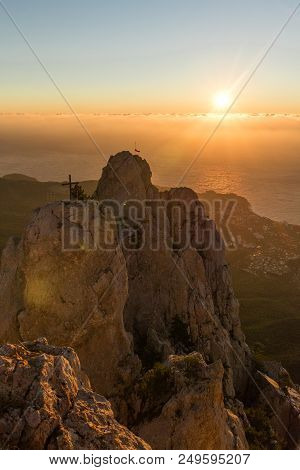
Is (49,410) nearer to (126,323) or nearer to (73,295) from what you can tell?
(73,295)

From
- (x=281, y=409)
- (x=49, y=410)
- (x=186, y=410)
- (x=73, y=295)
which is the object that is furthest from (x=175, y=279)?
(x=49, y=410)

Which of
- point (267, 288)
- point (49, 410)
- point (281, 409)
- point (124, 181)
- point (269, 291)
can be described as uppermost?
point (124, 181)

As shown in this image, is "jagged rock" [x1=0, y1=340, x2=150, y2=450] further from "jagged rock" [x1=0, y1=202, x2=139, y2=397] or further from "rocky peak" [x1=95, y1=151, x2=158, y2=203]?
"rocky peak" [x1=95, y1=151, x2=158, y2=203]

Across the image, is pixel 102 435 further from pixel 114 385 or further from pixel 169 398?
pixel 114 385

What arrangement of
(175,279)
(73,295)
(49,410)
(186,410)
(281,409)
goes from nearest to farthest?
(49,410) → (186,410) → (73,295) → (281,409) → (175,279)

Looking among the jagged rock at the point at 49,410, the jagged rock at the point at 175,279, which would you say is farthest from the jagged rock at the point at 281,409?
the jagged rock at the point at 49,410

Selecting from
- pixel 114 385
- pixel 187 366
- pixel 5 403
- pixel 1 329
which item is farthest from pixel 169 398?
pixel 5 403
